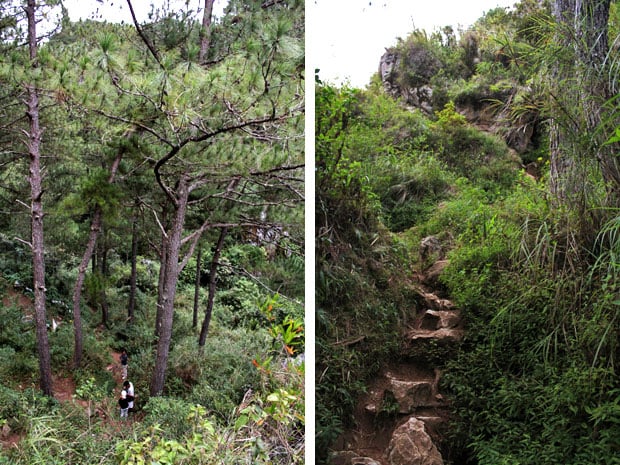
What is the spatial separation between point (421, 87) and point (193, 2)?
0.92 meters

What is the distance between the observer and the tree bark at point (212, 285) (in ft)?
5.84

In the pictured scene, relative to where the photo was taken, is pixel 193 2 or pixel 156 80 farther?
pixel 193 2

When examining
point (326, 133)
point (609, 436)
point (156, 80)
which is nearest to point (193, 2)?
point (156, 80)

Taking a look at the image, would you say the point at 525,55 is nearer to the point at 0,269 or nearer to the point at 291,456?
the point at 291,456

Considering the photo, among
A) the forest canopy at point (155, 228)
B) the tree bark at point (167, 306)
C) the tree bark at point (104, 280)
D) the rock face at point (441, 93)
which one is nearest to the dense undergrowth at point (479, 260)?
the rock face at point (441, 93)

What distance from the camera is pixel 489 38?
147cm

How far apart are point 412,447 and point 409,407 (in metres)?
0.11

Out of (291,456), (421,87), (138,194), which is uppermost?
(421,87)

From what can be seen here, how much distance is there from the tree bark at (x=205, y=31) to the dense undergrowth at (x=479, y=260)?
1.36ft

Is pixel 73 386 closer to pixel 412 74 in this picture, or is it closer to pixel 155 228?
pixel 155 228

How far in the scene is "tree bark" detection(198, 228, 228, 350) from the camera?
178cm

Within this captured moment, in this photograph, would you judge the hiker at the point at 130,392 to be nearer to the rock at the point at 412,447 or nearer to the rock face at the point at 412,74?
the rock at the point at 412,447

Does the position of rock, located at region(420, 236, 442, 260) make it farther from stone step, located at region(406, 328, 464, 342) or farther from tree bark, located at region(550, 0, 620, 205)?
tree bark, located at region(550, 0, 620, 205)

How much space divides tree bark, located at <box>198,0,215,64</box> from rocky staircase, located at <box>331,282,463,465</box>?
3.59 feet
